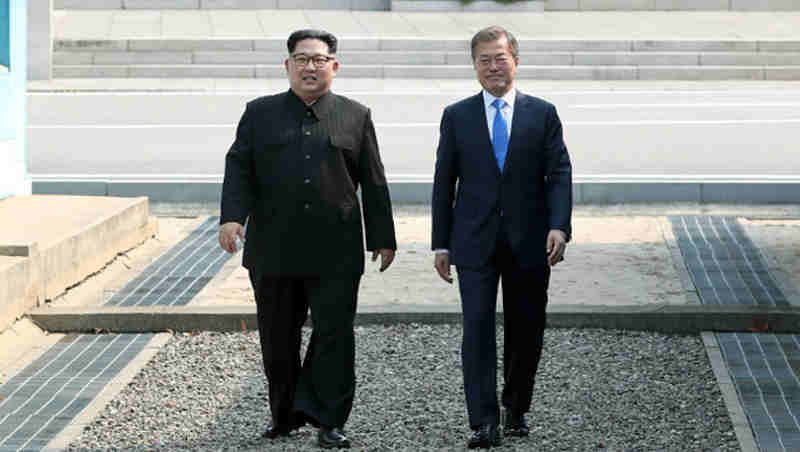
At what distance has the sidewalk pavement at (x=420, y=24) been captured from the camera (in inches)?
1005

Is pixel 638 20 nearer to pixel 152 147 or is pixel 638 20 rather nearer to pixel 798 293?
pixel 152 147

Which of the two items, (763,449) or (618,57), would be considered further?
(618,57)

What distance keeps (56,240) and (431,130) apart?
850 centimetres

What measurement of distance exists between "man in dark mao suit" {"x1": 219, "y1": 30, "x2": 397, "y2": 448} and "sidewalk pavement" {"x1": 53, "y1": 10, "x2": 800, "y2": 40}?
1852 cm

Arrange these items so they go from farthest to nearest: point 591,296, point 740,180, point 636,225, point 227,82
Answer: point 227,82
point 740,180
point 636,225
point 591,296

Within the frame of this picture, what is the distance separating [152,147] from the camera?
16.0 metres

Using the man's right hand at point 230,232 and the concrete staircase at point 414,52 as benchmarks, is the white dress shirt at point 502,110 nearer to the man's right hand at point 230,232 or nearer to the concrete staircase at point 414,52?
the man's right hand at point 230,232

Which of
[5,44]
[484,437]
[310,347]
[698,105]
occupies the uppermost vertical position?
[5,44]

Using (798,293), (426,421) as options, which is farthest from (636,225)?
(426,421)

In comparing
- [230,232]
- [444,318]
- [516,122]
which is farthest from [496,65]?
[444,318]

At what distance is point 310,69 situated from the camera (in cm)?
625

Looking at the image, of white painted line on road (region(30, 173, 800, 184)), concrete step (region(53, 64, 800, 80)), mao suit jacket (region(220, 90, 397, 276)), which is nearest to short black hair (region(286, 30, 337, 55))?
mao suit jacket (region(220, 90, 397, 276))

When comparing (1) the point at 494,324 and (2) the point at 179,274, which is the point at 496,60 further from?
(2) the point at 179,274

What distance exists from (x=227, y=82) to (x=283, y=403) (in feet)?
55.9
